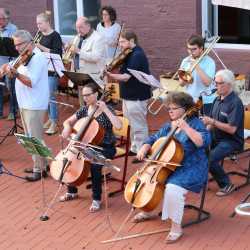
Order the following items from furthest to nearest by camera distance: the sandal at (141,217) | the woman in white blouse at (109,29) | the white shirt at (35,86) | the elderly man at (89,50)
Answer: the woman in white blouse at (109,29)
the elderly man at (89,50)
the white shirt at (35,86)
the sandal at (141,217)

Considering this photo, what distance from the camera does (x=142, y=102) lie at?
8898 mm

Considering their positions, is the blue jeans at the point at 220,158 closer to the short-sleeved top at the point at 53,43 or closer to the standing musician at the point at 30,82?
the standing musician at the point at 30,82

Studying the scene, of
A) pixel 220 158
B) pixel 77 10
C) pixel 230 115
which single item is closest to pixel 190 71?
pixel 230 115

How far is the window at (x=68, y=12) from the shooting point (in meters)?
12.7

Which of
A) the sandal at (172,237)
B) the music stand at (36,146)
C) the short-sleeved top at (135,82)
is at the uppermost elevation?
the short-sleeved top at (135,82)

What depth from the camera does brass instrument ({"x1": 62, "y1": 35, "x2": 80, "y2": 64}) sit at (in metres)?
10.3

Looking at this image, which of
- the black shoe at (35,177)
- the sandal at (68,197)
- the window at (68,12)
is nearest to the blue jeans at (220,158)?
the sandal at (68,197)

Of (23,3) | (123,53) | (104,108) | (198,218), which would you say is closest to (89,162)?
(104,108)

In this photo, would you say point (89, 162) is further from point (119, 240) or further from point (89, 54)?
point (89, 54)

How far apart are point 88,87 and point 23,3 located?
19.6 feet

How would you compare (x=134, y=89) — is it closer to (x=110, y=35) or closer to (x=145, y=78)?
(x=145, y=78)

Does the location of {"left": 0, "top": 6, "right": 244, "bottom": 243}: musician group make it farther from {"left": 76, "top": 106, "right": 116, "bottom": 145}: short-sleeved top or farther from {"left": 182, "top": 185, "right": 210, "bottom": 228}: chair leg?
{"left": 182, "top": 185, "right": 210, "bottom": 228}: chair leg

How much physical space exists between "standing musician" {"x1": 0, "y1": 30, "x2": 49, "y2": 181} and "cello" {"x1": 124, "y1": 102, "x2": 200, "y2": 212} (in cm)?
203

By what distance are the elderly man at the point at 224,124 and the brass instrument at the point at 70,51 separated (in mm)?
3316
